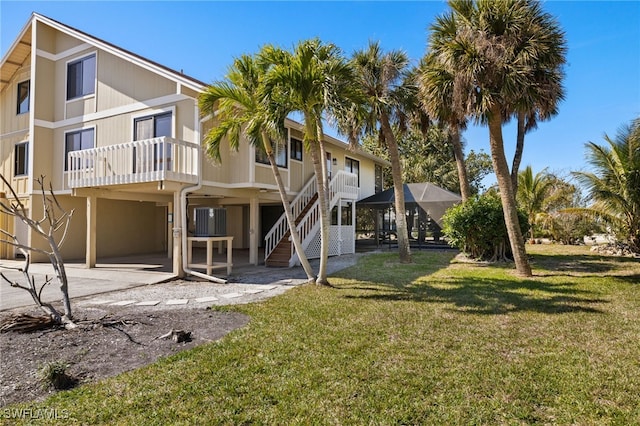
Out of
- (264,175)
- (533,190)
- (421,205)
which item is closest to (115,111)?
(264,175)

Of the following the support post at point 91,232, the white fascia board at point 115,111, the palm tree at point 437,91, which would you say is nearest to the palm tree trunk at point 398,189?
the palm tree at point 437,91

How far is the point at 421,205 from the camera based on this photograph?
19891 millimetres

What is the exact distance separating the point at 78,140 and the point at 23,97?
4.80m

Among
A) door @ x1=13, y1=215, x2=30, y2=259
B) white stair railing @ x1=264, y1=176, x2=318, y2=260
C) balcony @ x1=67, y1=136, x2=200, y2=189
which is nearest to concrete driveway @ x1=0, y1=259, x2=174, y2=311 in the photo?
door @ x1=13, y1=215, x2=30, y2=259

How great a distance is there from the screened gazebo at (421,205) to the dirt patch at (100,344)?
1456 cm

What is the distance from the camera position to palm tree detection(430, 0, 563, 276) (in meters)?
9.45

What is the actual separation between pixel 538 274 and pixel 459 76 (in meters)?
5.81

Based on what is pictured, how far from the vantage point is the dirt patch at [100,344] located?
3.85 meters

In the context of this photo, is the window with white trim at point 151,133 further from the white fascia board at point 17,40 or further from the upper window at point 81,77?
the white fascia board at point 17,40

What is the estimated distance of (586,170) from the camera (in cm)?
1302

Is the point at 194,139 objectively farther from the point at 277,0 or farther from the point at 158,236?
the point at 158,236

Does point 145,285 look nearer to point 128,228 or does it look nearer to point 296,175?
point 296,175

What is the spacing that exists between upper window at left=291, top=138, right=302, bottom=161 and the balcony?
5416 mm

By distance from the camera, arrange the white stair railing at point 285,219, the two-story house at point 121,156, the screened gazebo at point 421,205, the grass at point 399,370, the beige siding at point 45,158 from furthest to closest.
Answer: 1. the screened gazebo at point 421,205
2. the beige siding at point 45,158
3. the white stair railing at point 285,219
4. the two-story house at point 121,156
5. the grass at point 399,370
